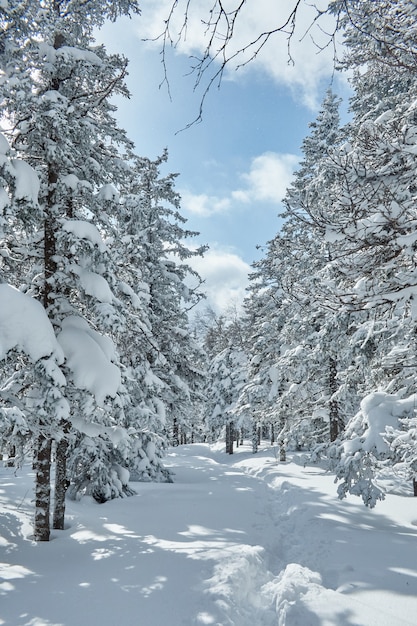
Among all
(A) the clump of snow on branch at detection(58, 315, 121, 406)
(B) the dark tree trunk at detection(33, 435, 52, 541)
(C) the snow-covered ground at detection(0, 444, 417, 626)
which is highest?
(A) the clump of snow on branch at detection(58, 315, 121, 406)

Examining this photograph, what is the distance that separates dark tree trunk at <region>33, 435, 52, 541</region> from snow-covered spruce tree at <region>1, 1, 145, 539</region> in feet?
0.08

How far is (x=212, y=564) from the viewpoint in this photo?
6234mm

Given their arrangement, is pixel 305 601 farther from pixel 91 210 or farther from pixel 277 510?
pixel 91 210

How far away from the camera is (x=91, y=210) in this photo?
950cm

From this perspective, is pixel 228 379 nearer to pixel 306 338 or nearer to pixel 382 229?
pixel 306 338

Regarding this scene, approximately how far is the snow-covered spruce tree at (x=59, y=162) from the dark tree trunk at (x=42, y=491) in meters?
0.02

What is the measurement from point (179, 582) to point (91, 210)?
8195mm

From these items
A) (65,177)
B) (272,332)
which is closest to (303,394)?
(272,332)

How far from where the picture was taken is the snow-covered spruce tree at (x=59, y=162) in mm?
7355

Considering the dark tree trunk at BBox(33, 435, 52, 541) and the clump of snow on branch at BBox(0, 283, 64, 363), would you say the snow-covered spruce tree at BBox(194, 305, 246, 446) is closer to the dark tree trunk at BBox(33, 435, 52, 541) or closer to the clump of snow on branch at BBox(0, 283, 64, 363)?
the dark tree trunk at BBox(33, 435, 52, 541)

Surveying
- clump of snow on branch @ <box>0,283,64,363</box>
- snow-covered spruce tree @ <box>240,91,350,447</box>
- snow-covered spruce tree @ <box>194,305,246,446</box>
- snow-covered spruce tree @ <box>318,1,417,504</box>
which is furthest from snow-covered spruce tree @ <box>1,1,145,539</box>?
snow-covered spruce tree @ <box>194,305,246,446</box>

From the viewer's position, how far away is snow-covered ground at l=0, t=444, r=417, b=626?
15.7 ft

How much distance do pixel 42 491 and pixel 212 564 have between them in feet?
12.5

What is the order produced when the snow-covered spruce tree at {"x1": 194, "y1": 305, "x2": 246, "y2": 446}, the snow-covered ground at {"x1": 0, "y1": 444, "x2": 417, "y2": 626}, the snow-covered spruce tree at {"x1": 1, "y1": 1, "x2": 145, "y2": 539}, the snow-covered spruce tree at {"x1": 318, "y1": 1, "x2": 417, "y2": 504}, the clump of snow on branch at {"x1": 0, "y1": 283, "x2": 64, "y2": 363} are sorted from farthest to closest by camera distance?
the snow-covered spruce tree at {"x1": 194, "y1": 305, "x2": 246, "y2": 446} < the snow-covered spruce tree at {"x1": 1, "y1": 1, "x2": 145, "y2": 539} < the clump of snow on branch at {"x1": 0, "y1": 283, "x2": 64, "y2": 363} < the snow-covered ground at {"x1": 0, "y1": 444, "x2": 417, "y2": 626} < the snow-covered spruce tree at {"x1": 318, "y1": 1, "x2": 417, "y2": 504}
